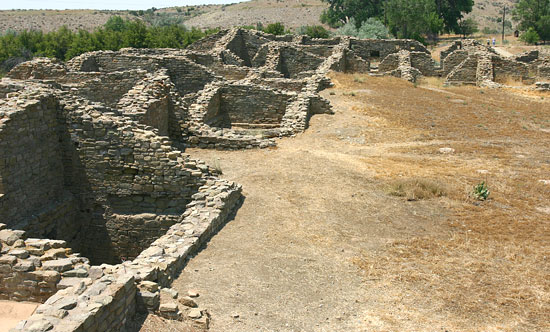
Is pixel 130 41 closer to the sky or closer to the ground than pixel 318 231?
closer to the sky

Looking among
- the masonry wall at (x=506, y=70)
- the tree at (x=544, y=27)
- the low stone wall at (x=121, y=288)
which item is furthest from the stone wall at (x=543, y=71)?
the tree at (x=544, y=27)

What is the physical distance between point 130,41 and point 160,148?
38.4 metres

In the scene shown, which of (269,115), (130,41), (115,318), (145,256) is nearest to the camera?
(115,318)

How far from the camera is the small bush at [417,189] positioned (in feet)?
34.0

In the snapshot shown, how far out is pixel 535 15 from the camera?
193 ft

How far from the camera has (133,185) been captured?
34.1 ft

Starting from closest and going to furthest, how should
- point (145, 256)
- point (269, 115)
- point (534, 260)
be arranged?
point (145, 256) → point (534, 260) → point (269, 115)

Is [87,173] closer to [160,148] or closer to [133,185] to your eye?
[133,185]

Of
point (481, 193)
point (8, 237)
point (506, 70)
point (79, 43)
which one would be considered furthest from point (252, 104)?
point (79, 43)

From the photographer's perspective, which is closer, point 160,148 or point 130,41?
point 160,148

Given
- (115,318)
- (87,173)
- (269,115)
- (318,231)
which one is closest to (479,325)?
(318,231)

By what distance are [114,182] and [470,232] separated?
688 centimetres

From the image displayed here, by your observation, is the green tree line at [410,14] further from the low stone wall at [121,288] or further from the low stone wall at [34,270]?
the low stone wall at [34,270]

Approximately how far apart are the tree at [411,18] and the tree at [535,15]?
410 inches
